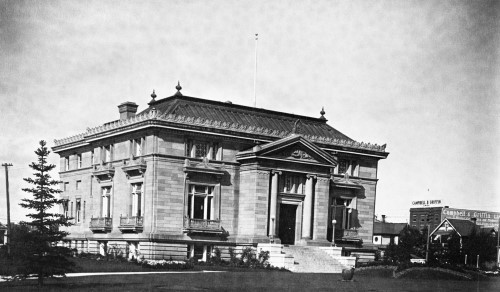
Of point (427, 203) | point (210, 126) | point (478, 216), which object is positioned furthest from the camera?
point (427, 203)

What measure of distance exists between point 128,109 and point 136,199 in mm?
9532

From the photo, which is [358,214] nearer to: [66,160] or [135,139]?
[135,139]

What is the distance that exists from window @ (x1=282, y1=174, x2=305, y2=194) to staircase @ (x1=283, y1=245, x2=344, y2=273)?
3.93m

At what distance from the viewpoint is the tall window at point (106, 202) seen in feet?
176

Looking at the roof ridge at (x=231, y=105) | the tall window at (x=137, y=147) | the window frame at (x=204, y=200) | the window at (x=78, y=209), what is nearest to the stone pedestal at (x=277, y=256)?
the window frame at (x=204, y=200)

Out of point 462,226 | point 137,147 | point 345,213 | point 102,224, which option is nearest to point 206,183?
point 137,147

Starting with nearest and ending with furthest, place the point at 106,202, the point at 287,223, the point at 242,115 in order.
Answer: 1. the point at 287,223
2. the point at 106,202
3. the point at 242,115

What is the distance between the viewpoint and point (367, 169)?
58875 mm

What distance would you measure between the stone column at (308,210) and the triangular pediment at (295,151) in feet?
4.71

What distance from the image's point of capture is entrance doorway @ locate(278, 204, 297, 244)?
170 ft

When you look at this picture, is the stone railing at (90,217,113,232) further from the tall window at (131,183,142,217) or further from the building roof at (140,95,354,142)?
the building roof at (140,95,354,142)

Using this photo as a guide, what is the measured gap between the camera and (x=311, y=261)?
159 feet

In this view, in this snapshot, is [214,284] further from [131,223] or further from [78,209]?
[78,209]

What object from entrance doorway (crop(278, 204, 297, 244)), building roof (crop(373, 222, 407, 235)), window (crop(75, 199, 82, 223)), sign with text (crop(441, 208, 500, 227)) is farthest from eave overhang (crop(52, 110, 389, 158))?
sign with text (crop(441, 208, 500, 227))
